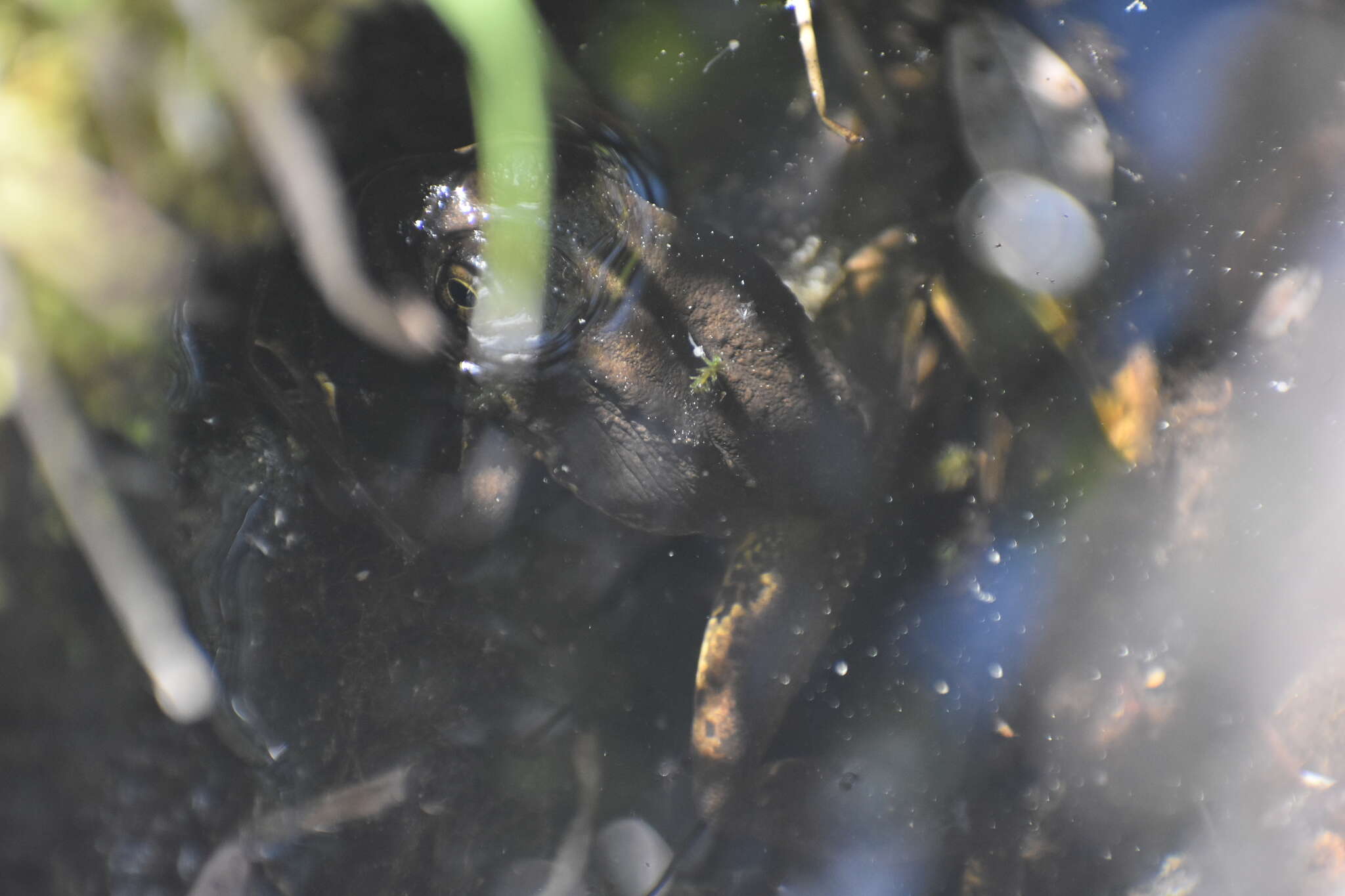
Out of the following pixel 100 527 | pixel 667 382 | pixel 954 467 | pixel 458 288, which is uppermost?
pixel 458 288

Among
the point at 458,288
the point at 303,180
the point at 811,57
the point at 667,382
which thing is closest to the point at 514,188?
the point at 458,288

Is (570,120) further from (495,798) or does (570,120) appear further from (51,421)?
(495,798)

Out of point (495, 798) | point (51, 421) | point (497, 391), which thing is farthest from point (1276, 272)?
point (51, 421)

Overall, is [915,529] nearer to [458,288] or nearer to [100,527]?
[458,288]

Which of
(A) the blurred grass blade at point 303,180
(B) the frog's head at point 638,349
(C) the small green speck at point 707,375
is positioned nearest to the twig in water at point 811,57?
(B) the frog's head at point 638,349

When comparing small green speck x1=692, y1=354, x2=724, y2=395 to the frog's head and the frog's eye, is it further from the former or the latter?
the frog's eye

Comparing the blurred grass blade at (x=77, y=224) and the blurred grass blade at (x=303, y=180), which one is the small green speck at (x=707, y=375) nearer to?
the blurred grass blade at (x=303, y=180)
